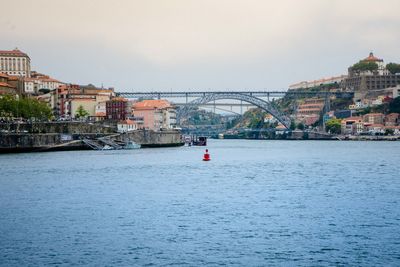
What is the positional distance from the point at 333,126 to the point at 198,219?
359 feet

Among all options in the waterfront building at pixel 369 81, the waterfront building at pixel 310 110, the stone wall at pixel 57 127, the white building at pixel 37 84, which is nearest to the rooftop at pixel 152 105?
the white building at pixel 37 84

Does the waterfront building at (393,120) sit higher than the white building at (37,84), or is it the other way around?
the white building at (37,84)

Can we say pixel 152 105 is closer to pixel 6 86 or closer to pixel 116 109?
pixel 116 109

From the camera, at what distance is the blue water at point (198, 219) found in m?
18.5

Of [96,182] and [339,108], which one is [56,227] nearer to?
[96,182]

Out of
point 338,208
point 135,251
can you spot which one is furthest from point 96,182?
point 135,251

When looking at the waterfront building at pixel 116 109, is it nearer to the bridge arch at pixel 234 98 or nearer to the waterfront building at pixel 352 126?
the bridge arch at pixel 234 98

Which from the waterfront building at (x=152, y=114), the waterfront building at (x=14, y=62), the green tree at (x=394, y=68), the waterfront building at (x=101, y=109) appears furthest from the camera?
the green tree at (x=394, y=68)

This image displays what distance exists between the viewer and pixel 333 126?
13062cm

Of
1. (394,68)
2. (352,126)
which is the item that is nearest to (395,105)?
(352,126)

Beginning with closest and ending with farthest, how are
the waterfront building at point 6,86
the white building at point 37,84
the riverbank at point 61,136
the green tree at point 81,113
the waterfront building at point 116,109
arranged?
the riverbank at point 61,136
the waterfront building at point 6,86
the green tree at point 81,113
the waterfront building at point 116,109
the white building at point 37,84

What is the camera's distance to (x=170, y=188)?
33.2 metres

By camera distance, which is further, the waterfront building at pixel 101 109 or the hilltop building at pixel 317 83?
Result: the hilltop building at pixel 317 83

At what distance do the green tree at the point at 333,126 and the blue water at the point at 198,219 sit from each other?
90.0 meters
